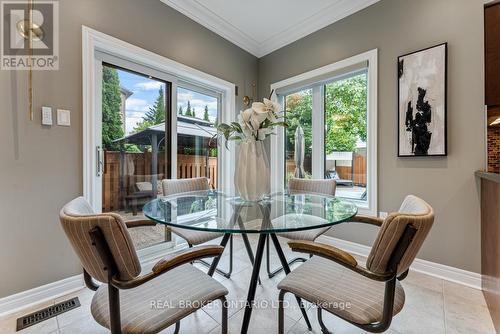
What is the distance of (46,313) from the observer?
1.57m

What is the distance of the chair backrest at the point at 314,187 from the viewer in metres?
2.19

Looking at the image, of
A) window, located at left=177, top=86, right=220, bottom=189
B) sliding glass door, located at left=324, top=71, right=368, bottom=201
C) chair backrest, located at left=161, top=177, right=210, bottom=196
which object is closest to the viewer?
chair backrest, located at left=161, top=177, right=210, bottom=196

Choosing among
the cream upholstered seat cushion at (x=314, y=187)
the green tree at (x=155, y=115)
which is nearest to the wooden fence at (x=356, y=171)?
the cream upholstered seat cushion at (x=314, y=187)

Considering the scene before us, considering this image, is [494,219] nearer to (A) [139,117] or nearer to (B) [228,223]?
(B) [228,223]

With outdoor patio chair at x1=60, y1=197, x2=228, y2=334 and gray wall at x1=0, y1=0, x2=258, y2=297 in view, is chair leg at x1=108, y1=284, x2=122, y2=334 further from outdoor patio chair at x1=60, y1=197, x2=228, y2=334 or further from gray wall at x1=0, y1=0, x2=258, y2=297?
gray wall at x1=0, y1=0, x2=258, y2=297

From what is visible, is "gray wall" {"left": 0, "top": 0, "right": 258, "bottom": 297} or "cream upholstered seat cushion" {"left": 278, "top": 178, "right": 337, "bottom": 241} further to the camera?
"cream upholstered seat cushion" {"left": 278, "top": 178, "right": 337, "bottom": 241}

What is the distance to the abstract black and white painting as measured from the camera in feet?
6.61

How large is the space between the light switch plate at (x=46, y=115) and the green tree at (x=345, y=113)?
2854 mm

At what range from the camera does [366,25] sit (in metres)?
2.51

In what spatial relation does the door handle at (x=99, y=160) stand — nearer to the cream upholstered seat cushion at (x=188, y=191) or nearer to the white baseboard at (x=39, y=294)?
the cream upholstered seat cushion at (x=188, y=191)

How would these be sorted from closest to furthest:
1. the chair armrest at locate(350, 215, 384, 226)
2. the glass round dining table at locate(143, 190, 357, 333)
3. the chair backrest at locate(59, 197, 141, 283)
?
the chair backrest at locate(59, 197, 141, 283) < the glass round dining table at locate(143, 190, 357, 333) < the chair armrest at locate(350, 215, 384, 226)

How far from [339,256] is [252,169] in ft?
2.77

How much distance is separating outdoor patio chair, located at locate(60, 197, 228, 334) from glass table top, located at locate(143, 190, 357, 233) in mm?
209

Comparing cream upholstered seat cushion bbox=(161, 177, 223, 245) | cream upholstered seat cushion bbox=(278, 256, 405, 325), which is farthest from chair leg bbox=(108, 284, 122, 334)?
cream upholstered seat cushion bbox=(161, 177, 223, 245)
